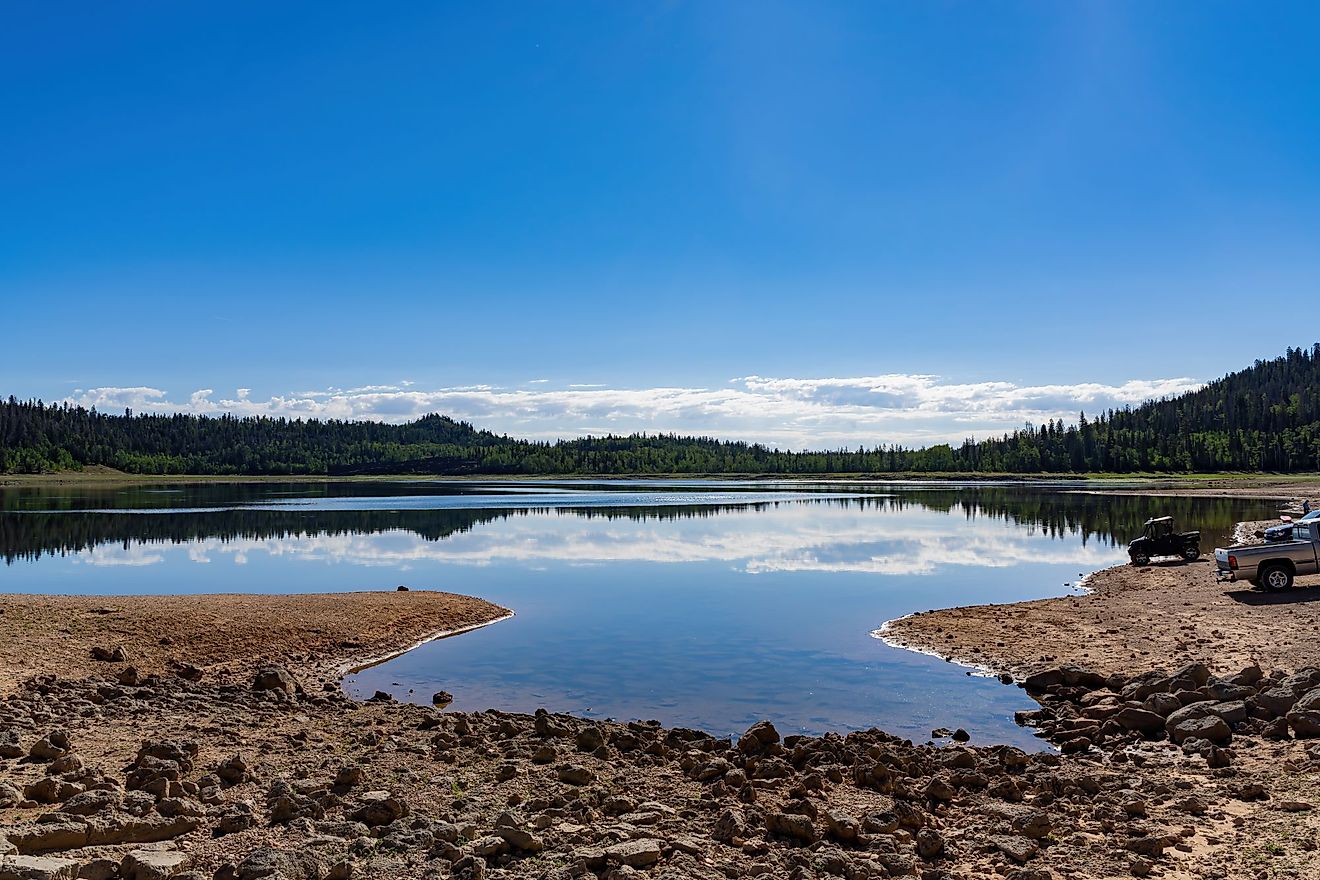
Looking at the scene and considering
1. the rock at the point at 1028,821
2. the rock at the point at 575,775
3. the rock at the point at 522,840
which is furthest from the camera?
the rock at the point at 575,775

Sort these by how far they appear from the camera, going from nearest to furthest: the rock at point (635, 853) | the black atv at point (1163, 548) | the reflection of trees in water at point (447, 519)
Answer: the rock at point (635, 853), the black atv at point (1163, 548), the reflection of trees in water at point (447, 519)

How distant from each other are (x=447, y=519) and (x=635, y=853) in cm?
6936

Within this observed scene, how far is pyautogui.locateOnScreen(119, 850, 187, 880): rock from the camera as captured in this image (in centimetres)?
884

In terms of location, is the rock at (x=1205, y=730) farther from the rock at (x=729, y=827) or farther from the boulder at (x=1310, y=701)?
the rock at (x=729, y=827)

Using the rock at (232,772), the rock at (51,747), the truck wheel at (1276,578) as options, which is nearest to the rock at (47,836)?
the rock at (232,772)

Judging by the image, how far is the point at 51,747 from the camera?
12.8m

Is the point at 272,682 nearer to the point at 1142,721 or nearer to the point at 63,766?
the point at 63,766

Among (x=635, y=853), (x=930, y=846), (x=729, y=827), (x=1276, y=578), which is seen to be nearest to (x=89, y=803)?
(x=635, y=853)

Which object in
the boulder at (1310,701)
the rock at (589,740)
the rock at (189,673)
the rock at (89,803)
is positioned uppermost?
the boulder at (1310,701)

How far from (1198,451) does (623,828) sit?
205177mm

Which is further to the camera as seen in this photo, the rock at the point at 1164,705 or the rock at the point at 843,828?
the rock at the point at 1164,705

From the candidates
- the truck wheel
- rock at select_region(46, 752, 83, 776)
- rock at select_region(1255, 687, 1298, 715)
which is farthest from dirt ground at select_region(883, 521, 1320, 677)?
rock at select_region(46, 752, 83, 776)

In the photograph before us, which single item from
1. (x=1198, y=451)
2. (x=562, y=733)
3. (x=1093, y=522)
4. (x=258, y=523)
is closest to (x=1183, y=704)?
(x=562, y=733)

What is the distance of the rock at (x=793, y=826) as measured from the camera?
10.3 meters
